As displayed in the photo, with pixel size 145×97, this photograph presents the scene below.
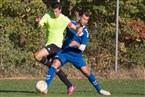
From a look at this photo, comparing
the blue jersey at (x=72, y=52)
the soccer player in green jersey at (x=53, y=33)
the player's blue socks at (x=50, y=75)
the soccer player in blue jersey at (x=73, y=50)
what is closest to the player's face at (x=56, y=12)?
the soccer player in green jersey at (x=53, y=33)

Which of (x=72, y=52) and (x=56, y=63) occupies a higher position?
(x=72, y=52)

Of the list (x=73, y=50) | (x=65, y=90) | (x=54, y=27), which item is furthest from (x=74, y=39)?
(x=65, y=90)

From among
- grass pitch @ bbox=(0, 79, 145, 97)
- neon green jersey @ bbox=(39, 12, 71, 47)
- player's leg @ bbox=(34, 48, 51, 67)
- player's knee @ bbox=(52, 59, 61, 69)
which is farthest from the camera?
neon green jersey @ bbox=(39, 12, 71, 47)

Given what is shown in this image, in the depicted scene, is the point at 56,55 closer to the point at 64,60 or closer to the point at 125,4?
the point at 64,60

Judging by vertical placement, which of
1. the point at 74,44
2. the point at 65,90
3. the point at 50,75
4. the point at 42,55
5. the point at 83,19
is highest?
the point at 83,19

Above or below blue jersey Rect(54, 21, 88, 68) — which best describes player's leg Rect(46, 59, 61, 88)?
below

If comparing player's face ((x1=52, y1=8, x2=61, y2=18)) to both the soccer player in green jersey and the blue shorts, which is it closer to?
the soccer player in green jersey

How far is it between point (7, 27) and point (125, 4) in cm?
521

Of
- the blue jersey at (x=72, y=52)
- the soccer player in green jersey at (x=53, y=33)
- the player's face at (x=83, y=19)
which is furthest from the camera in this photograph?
the soccer player in green jersey at (x=53, y=33)

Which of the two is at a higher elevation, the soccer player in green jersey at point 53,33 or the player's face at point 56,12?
the player's face at point 56,12

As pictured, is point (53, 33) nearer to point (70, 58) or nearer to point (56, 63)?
point (70, 58)

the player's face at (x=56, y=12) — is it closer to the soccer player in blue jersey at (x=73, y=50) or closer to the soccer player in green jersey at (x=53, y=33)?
the soccer player in green jersey at (x=53, y=33)

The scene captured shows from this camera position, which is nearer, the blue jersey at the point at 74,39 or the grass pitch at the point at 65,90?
the grass pitch at the point at 65,90

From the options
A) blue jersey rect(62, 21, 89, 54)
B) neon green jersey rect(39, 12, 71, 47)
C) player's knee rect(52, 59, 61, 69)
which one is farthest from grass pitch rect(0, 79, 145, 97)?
neon green jersey rect(39, 12, 71, 47)
